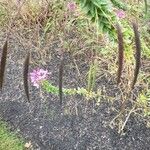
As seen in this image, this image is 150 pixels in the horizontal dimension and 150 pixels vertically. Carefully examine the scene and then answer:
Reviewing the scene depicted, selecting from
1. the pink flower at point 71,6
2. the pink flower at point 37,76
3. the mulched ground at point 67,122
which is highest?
the pink flower at point 71,6

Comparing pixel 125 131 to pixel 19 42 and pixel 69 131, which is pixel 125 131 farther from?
pixel 19 42

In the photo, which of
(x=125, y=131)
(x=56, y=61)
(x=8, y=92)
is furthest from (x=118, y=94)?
(x=8, y=92)

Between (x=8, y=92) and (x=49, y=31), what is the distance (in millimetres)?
475

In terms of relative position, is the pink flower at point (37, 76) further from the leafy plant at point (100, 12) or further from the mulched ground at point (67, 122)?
the leafy plant at point (100, 12)

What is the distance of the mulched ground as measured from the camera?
6.22 feet

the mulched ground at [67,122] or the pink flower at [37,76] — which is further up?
the pink flower at [37,76]

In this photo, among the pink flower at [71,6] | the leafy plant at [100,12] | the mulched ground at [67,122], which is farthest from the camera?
the pink flower at [71,6]

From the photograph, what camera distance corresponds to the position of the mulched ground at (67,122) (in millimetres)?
1896

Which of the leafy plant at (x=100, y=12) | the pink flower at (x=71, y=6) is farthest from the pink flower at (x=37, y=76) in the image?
the leafy plant at (x=100, y=12)

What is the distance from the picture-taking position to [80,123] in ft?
6.45

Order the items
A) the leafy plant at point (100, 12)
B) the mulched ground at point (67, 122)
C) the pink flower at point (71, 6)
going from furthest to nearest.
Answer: the pink flower at point (71, 6) → the mulched ground at point (67, 122) → the leafy plant at point (100, 12)

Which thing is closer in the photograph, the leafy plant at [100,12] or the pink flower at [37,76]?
the leafy plant at [100,12]

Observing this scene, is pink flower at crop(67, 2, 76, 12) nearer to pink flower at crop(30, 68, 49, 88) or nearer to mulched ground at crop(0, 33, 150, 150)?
mulched ground at crop(0, 33, 150, 150)

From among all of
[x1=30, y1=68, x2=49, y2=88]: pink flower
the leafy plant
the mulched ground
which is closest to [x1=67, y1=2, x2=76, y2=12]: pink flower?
the mulched ground
